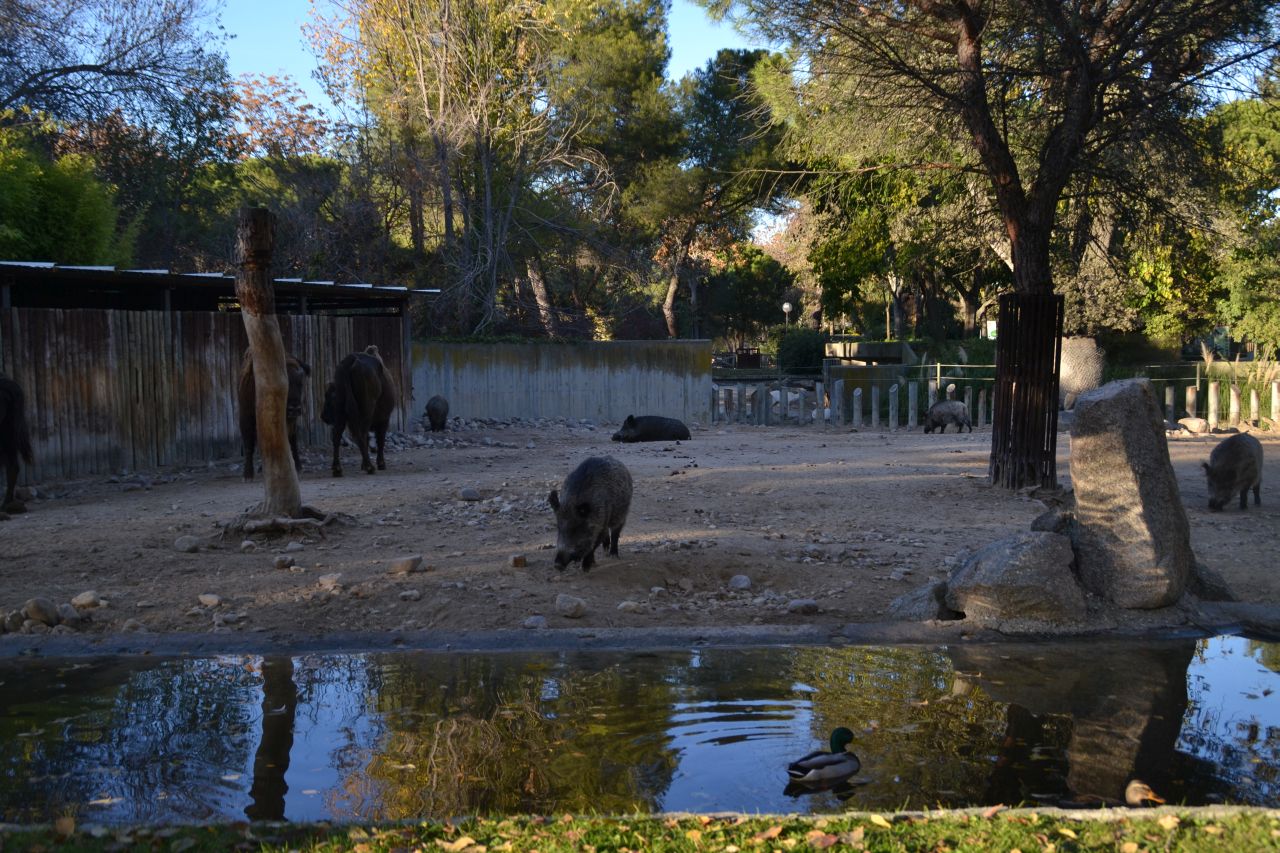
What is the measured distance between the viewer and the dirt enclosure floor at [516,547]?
26.8 feet

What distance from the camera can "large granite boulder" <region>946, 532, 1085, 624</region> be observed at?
7781 mm

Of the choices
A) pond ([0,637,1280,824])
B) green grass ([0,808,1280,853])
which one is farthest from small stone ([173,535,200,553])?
green grass ([0,808,1280,853])

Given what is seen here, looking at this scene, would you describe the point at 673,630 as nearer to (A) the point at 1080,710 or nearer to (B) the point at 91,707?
(A) the point at 1080,710

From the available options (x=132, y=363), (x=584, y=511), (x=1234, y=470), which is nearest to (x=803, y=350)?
(x=1234, y=470)

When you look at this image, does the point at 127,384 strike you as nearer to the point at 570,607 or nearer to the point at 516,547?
the point at 516,547

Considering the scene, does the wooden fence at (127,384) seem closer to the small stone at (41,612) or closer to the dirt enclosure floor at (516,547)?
the dirt enclosure floor at (516,547)

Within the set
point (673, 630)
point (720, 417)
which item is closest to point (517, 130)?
point (720, 417)

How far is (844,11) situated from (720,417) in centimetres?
1612

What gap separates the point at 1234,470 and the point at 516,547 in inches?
329

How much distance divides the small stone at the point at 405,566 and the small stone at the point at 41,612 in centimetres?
241

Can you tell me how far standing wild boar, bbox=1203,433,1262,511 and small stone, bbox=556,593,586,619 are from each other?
27.6 feet

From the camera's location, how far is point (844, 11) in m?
13.4

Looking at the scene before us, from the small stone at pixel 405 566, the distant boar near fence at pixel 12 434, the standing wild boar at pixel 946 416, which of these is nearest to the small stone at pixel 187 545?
the small stone at pixel 405 566

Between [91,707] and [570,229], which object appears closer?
[91,707]
